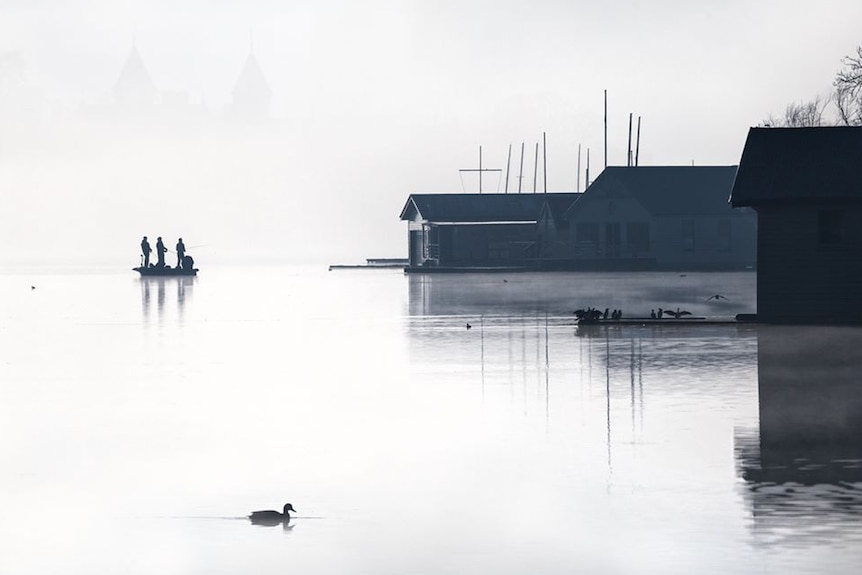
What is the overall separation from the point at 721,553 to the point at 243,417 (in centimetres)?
1174

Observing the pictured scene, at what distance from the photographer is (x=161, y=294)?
8206 cm

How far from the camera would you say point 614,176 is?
112688 mm

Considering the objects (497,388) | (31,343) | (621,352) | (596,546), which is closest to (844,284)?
(621,352)

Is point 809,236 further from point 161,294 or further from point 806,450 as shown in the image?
point 161,294

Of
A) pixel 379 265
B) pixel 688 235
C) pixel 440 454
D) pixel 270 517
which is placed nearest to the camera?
pixel 270 517

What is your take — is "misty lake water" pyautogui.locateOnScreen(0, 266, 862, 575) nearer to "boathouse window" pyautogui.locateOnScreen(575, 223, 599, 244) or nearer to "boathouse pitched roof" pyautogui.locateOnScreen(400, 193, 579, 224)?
"boathouse window" pyautogui.locateOnScreen(575, 223, 599, 244)

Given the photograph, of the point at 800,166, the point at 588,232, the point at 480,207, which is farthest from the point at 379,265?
the point at 800,166


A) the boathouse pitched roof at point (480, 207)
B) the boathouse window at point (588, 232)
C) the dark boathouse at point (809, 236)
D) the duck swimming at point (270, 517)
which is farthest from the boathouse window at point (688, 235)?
the duck swimming at point (270, 517)

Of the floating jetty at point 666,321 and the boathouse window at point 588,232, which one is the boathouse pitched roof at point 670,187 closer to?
the boathouse window at point 588,232

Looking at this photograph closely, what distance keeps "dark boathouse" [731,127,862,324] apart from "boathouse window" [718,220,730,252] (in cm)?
6822

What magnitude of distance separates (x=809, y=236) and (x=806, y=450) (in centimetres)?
2430

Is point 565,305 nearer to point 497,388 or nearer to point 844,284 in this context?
point 844,284

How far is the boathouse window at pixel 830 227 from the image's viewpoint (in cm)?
4294

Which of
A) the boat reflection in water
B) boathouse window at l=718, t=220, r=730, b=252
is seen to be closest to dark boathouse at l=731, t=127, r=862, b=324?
the boat reflection in water
